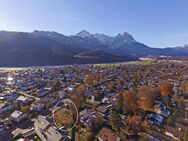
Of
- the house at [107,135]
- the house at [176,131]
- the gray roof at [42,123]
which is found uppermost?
the gray roof at [42,123]

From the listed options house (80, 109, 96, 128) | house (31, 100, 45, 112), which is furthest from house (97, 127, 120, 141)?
house (31, 100, 45, 112)

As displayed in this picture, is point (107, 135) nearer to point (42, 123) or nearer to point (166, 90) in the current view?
point (42, 123)

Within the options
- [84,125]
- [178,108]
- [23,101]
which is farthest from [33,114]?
[178,108]

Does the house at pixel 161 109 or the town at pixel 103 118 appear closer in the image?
the town at pixel 103 118

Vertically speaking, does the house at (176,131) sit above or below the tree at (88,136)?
below

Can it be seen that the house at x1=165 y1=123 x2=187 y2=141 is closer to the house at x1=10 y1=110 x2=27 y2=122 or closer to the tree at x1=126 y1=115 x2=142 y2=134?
the tree at x1=126 y1=115 x2=142 y2=134

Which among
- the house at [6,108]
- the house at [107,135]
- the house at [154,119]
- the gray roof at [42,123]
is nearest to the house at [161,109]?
the house at [154,119]

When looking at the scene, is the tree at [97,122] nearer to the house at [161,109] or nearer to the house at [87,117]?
the house at [87,117]

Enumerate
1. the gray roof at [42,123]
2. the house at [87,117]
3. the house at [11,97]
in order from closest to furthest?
the gray roof at [42,123] < the house at [87,117] < the house at [11,97]

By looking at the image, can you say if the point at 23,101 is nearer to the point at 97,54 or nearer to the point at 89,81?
the point at 89,81

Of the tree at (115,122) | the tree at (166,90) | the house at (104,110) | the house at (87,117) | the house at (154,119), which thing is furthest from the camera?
the tree at (166,90)
